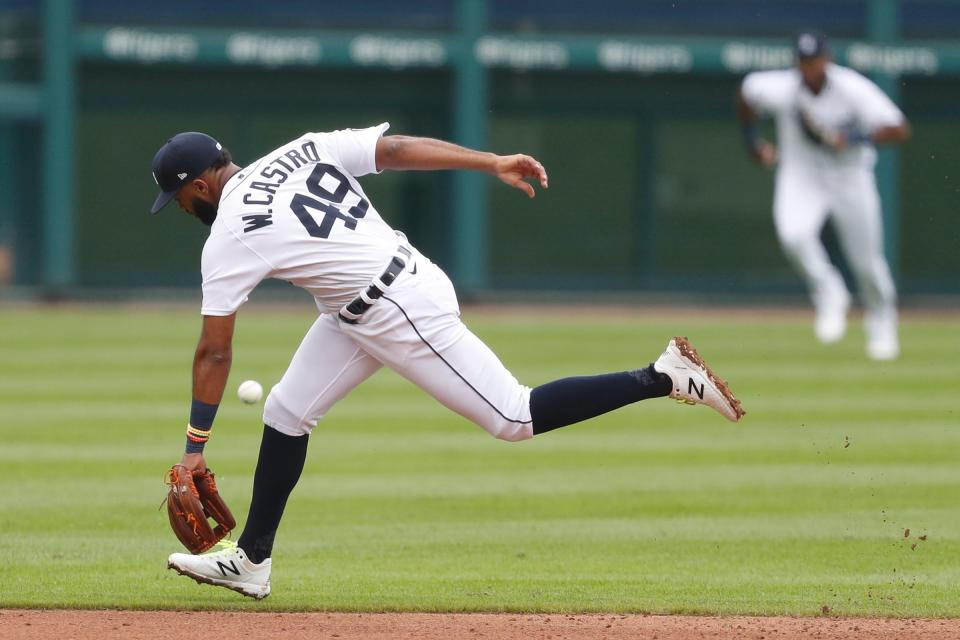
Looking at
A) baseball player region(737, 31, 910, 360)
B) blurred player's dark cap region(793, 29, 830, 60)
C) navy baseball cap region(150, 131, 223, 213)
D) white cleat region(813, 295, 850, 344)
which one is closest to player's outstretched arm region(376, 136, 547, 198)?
navy baseball cap region(150, 131, 223, 213)

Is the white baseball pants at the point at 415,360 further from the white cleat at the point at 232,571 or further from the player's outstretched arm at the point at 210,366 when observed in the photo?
the white cleat at the point at 232,571

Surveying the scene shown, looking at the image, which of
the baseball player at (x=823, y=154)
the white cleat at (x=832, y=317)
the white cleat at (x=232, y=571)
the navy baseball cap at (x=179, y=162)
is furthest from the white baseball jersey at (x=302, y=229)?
the white cleat at (x=832, y=317)

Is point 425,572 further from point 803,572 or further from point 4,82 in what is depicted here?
point 4,82

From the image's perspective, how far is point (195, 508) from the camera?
5.20m

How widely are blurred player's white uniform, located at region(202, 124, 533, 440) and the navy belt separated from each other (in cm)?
1

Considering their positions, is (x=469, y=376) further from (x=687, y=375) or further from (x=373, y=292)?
(x=687, y=375)

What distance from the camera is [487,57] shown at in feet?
66.0

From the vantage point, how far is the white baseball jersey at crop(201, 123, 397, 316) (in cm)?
500

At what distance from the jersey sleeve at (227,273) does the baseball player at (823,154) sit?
7.72 meters

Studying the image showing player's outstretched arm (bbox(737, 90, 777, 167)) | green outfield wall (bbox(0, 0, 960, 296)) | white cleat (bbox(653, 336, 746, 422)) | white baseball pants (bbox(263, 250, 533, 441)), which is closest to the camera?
white baseball pants (bbox(263, 250, 533, 441))

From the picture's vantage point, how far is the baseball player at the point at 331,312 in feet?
16.5

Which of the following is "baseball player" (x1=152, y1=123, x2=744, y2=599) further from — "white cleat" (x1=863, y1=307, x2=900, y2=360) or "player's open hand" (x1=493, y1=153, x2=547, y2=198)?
"white cleat" (x1=863, y1=307, x2=900, y2=360)

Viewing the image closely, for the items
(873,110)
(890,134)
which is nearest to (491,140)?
(873,110)

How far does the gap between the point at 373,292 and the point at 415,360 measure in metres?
0.27
